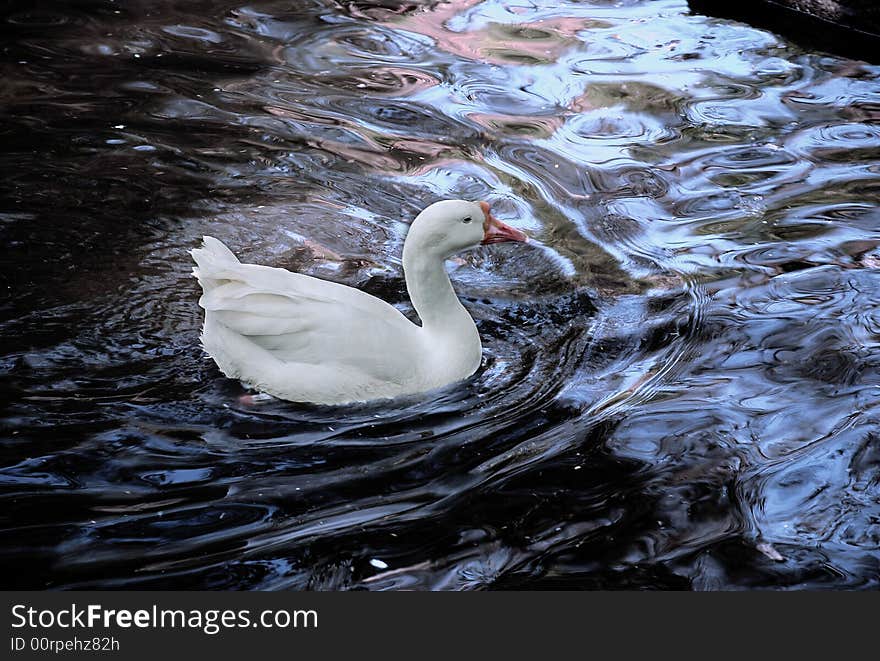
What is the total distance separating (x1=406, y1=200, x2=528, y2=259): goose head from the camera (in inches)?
198

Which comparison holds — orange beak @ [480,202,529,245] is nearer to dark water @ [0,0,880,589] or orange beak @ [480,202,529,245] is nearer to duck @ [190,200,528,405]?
duck @ [190,200,528,405]

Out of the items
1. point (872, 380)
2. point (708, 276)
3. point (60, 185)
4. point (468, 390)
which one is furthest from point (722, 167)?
point (60, 185)

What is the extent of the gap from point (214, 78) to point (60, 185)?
2.02 m

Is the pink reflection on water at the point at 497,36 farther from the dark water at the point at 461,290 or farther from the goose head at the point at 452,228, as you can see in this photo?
the goose head at the point at 452,228

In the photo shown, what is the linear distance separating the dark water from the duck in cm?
13

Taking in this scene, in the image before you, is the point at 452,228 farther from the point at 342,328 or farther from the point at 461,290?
the point at 461,290

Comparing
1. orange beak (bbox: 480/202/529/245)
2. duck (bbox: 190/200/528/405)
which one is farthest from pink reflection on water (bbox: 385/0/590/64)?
duck (bbox: 190/200/528/405)

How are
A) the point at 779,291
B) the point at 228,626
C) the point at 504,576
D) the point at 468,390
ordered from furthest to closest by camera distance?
the point at 779,291 → the point at 468,390 → the point at 504,576 → the point at 228,626

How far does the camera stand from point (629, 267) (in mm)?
6359

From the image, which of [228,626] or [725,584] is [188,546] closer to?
[228,626]

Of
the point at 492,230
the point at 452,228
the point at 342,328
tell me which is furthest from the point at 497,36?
the point at 342,328

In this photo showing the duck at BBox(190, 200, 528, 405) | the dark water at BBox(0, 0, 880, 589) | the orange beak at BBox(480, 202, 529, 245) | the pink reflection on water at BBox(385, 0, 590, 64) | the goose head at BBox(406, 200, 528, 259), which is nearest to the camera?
the dark water at BBox(0, 0, 880, 589)

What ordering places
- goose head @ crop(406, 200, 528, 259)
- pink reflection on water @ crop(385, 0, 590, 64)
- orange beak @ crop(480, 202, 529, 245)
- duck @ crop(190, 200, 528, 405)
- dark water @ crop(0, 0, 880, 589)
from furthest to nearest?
pink reflection on water @ crop(385, 0, 590, 64), orange beak @ crop(480, 202, 529, 245), goose head @ crop(406, 200, 528, 259), duck @ crop(190, 200, 528, 405), dark water @ crop(0, 0, 880, 589)

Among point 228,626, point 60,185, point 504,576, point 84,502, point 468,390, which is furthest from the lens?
point 60,185
